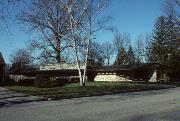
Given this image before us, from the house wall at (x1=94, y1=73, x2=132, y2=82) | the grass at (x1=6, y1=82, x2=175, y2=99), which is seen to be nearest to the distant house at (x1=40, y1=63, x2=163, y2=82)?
the house wall at (x1=94, y1=73, x2=132, y2=82)

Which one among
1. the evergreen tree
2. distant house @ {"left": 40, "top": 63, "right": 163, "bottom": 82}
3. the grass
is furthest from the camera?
the evergreen tree

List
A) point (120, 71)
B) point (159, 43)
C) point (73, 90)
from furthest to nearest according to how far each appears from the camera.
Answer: point (159, 43), point (120, 71), point (73, 90)

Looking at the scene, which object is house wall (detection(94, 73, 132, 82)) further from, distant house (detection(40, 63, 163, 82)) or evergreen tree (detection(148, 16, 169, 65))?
evergreen tree (detection(148, 16, 169, 65))

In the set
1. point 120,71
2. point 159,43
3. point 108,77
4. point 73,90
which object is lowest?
point 73,90

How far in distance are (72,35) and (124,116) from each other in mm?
20569

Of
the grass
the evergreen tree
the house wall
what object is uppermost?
the evergreen tree

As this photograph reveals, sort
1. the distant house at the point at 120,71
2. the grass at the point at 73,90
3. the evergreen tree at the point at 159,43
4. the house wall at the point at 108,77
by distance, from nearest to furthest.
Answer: the grass at the point at 73,90, the distant house at the point at 120,71, the house wall at the point at 108,77, the evergreen tree at the point at 159,43

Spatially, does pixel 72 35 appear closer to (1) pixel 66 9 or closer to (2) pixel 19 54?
(1) pixel 66 9

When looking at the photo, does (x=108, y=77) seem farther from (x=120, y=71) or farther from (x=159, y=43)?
(x=159, y=43)

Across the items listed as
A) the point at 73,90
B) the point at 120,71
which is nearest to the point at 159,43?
the point at 120,71

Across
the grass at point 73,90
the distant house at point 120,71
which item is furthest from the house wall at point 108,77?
the grass at point 73,90

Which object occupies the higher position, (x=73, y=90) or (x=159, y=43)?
(x=159, y=43)

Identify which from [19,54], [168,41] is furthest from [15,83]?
[19,54]

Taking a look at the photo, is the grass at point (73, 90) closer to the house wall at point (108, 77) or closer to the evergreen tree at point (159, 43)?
the house wall at point (108, 77)
